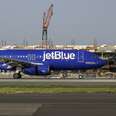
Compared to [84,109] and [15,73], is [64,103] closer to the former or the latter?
[84,109]

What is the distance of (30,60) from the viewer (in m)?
62.6

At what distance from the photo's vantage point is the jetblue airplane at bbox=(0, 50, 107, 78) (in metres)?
62.2

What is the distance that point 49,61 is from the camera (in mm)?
62281

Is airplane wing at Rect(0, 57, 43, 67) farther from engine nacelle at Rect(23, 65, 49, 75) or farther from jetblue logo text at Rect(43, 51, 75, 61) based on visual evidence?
jetblue logo text at Rect(43, 51, 75, 61)

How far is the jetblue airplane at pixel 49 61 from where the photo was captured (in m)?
62.2

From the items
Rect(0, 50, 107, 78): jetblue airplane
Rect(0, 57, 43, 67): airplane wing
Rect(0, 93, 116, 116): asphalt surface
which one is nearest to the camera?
Rect(0, 93, 116, 116): asphalt surface

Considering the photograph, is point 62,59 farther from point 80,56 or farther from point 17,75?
point 17,75

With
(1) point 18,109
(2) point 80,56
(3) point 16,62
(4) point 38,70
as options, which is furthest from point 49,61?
(1) point 18,109

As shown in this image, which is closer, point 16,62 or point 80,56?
point 80,56

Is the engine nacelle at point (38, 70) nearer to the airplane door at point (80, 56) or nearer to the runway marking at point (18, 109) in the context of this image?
the airplane door at point (80, 56)

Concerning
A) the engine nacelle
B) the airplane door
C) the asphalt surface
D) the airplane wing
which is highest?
the airplane door

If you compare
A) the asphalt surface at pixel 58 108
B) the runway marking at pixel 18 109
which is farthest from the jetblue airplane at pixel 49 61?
the runway marking at pixel 18 109

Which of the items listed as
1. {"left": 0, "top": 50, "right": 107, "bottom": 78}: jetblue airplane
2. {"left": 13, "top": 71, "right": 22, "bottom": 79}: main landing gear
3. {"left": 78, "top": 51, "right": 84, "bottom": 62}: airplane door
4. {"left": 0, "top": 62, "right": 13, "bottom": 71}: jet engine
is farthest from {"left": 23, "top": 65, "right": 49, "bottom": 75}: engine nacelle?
{"left": 78, "top": 51, "right": 84, "bottom": 62}: airplane door

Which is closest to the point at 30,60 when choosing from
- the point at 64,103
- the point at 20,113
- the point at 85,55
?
the point at 85,55
